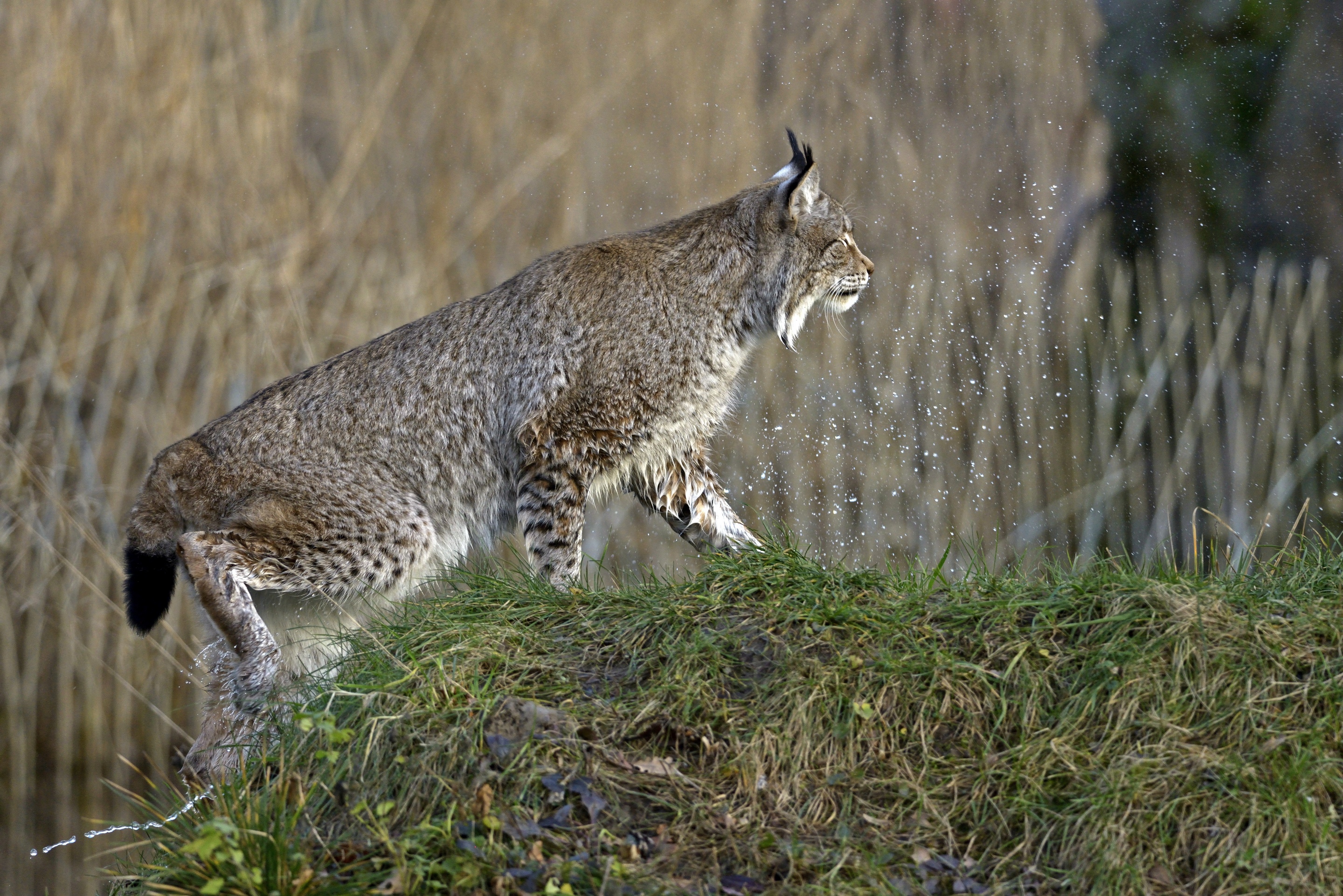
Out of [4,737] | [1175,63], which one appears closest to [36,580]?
[4,737]

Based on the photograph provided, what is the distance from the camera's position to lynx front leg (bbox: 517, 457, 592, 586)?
15.2 ft

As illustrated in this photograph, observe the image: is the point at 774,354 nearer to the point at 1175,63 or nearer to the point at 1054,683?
the point at 1175,63

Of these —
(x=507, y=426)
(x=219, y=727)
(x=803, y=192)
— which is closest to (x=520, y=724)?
(x=219, y=727)

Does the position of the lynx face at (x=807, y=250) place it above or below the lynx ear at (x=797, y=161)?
below

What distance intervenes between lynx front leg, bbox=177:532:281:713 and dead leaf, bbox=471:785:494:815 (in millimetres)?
1371

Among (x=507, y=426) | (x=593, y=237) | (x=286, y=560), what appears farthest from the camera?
(x=593, y=237)

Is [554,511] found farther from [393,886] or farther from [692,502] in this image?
[393,886]

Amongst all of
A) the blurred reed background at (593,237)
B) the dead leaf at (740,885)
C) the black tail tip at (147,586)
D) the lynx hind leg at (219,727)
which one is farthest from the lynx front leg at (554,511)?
the blurred reed background at (593,237)

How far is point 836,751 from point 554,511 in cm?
187

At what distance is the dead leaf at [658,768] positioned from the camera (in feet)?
9.80

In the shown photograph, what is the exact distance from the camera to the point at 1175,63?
8.20 meters

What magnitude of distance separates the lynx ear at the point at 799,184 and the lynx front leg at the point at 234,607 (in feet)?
7.89

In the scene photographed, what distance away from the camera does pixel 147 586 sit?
448 cm

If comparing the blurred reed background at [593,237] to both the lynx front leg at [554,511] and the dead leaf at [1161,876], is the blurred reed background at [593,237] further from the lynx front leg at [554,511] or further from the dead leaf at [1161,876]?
the dead leaf at [1161,876]
